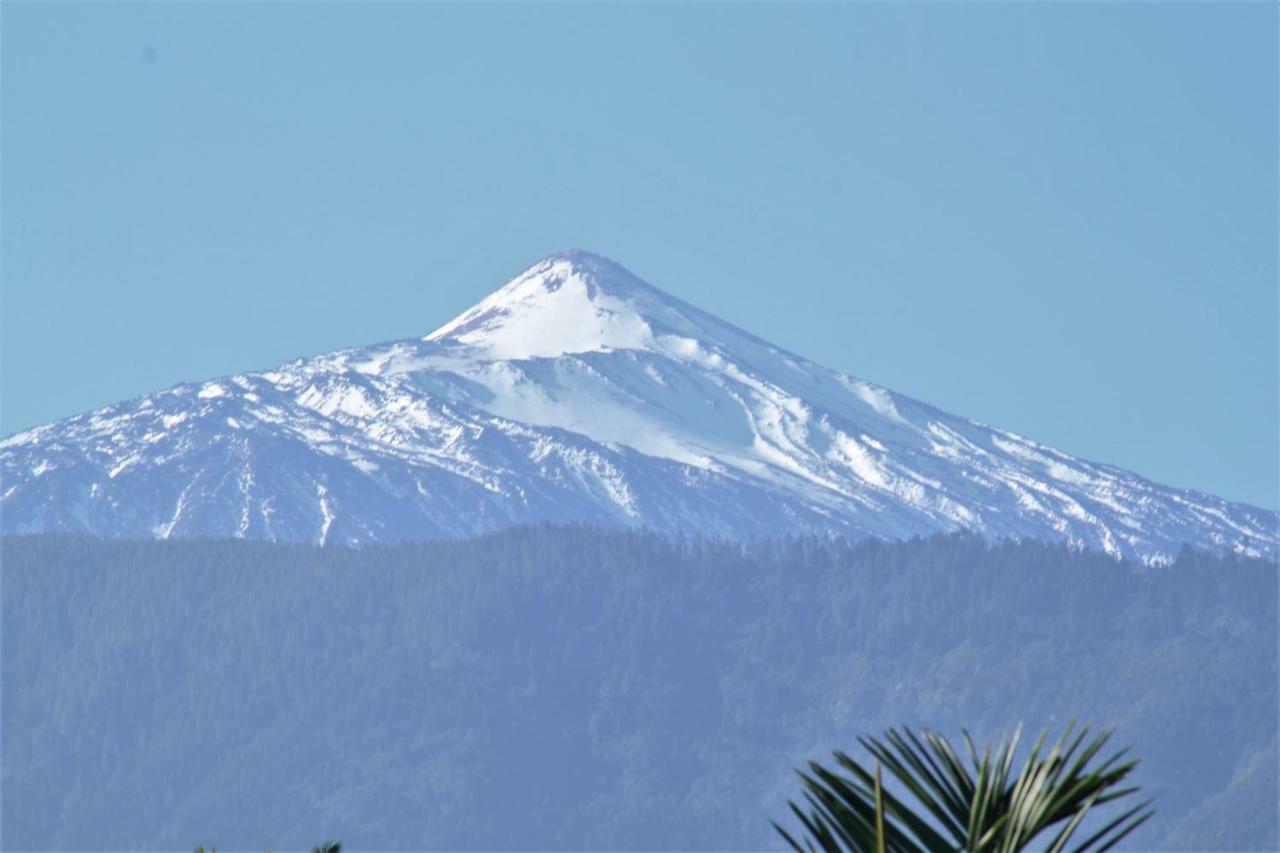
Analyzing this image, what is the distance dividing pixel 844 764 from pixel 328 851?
860 centimetres

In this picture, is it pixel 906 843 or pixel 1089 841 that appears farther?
pixel 1089 841

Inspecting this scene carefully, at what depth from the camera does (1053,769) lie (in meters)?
15.4

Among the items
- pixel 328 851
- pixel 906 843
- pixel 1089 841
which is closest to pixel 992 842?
pixel 906 843

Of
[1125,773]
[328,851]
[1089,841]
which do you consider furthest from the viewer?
[328,851]

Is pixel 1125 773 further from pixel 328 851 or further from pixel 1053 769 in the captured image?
pixel 328 851

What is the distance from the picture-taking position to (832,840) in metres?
15.7

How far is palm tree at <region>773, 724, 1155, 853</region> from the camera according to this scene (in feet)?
50.0

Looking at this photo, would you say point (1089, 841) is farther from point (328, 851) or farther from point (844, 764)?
point (328, 851)

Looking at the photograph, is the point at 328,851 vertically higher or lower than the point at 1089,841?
higher

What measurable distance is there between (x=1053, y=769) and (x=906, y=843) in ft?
2.81

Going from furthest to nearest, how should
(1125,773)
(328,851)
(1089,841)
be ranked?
1. (328,851)
2. (1089,841)
3. (1125,773)

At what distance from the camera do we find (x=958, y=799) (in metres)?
15.8

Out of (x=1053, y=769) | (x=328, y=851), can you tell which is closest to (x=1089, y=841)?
(x=1053, y=769)

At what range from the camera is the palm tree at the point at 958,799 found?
1523cm
